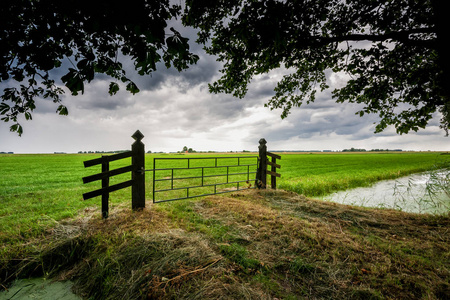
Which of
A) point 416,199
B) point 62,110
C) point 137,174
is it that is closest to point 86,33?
point 62,110

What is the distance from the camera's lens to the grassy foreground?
203 centimetres

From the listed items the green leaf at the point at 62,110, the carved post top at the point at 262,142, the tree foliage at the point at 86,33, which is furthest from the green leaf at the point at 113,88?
the carved post top at the point at 262,142

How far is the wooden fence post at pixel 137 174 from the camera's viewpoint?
4.44 metres

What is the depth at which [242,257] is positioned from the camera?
261cm

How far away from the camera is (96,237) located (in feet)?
10.2

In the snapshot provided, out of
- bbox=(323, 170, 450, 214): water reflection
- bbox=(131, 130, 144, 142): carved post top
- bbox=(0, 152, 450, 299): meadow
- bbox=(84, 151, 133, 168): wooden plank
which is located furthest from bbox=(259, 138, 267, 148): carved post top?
bbox=(84, 151, 133, 168): wooden plank

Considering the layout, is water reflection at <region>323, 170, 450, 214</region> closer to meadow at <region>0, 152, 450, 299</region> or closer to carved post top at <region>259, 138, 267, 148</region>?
meadow at <region>0, 152, 450, 299</region>

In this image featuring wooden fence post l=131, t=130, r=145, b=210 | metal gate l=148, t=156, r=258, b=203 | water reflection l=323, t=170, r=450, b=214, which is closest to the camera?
wooden fence post l=131, t=130, r=145, b=210

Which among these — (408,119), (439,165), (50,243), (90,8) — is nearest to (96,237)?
(50,243)

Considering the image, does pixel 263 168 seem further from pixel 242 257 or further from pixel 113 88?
pixel 113 88

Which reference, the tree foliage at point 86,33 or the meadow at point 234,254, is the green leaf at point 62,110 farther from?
the meadow at point 234,254

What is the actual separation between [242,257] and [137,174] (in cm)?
329

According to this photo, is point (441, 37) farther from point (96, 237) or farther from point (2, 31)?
point (96, 237)

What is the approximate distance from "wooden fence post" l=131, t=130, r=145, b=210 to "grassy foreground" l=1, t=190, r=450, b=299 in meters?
0.32
